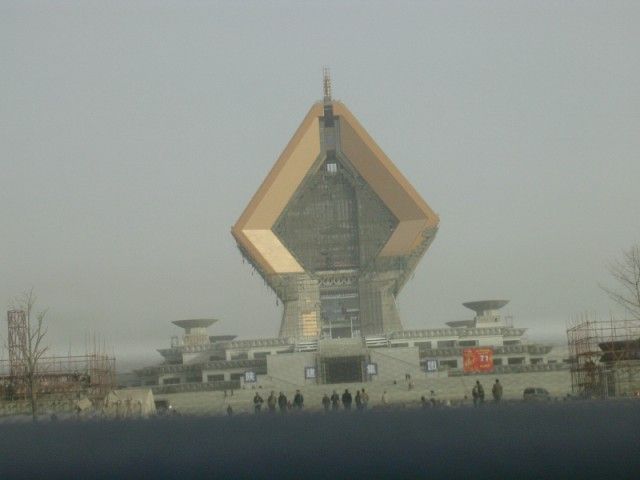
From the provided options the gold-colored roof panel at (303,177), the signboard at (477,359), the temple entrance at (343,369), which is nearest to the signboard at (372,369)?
the temple entrance at (343,369)

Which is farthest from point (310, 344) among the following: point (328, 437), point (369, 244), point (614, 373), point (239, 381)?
point (328, 437)

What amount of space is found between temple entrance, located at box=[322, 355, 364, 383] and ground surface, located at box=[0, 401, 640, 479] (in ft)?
127

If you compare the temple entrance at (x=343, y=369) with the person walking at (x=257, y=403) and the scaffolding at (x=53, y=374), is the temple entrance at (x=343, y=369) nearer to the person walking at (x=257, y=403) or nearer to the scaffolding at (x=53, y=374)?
the scaffolding at (x=53, y=374)

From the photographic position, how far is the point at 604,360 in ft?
116

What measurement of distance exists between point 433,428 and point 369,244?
52343 millimetres

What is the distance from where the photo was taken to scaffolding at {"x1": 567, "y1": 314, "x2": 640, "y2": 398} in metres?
32.5

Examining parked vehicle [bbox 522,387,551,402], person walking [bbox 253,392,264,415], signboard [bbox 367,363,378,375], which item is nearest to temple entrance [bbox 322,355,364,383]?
signboard [bbox 367,363,378,375]

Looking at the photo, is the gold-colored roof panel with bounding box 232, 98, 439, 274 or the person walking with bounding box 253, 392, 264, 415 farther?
the gold-colored roof panel with bounding box 232, 98, 439, 274

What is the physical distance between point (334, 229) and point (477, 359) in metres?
15.6

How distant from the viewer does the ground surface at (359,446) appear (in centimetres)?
1586

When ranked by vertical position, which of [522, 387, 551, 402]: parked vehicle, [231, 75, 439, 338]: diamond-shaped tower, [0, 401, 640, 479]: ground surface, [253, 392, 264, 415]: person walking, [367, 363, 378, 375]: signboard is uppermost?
[231, 75, 439, 338]: diamond-shaped tower

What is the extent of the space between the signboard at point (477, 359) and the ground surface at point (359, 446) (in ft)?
127

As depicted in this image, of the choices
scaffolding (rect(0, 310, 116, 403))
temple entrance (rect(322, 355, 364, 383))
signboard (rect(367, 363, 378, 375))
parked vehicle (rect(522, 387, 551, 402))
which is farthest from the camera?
temple entrance (rect(322, 355, 364, 383))

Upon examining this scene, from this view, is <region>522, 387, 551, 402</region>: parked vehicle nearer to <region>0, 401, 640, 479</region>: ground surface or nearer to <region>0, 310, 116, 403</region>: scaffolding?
<region>0, 401, 640, 479</region>: ground surface
